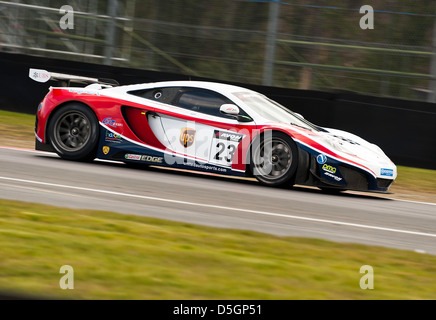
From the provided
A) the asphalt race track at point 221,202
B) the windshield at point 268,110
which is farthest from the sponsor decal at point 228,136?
the asphalt race track at point 221,202

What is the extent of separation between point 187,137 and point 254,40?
6.69 meters

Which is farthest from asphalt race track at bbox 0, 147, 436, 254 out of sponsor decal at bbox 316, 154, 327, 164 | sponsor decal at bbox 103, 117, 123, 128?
sponsor decal at bbox 103, 117, 123, 128

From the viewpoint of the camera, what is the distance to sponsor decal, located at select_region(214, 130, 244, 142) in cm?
844

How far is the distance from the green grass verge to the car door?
2726mm

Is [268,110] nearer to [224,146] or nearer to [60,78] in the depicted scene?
[224,146]

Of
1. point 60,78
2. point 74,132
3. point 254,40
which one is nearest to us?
point 74,132

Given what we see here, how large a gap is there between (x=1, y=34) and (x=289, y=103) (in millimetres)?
7317

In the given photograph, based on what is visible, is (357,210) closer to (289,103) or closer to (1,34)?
(289,103)

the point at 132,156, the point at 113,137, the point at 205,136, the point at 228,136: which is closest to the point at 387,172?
the point at 228,136

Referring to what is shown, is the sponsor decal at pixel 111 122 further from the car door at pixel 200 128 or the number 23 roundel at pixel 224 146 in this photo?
the number 23 roundel at pixel 224 146

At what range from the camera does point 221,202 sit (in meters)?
7.20

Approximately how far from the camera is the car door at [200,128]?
8484 millimetres

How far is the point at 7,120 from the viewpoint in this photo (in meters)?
13.4
